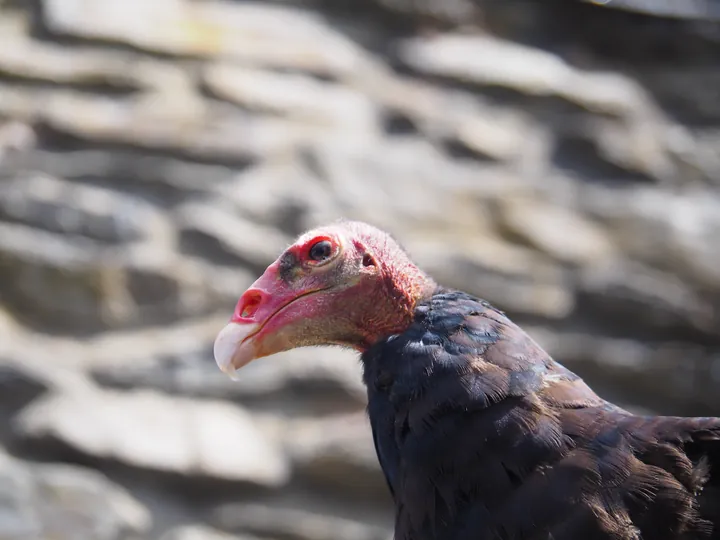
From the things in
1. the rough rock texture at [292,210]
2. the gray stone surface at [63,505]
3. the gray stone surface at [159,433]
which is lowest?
the gray stone surface at [63,505]

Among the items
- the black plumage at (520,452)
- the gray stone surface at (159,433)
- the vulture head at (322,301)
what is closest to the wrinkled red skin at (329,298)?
the vulture head at (322,301)

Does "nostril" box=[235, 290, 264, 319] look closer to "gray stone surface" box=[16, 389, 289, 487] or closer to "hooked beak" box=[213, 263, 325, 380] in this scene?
"hooked beak" box=[213, 263, 325, 380]

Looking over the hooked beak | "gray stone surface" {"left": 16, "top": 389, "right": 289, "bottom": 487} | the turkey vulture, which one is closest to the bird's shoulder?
the turkey vulture

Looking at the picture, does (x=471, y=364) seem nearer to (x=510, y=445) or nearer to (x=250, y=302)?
(x=510, y=445)

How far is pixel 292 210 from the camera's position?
1.92 meters

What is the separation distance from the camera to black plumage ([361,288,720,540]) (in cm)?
84

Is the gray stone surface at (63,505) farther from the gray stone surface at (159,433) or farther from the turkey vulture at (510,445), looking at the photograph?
the turkey vulture at (510,445)

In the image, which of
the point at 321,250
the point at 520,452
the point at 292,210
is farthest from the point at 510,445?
the point at 292,210

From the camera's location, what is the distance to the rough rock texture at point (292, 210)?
1.68 m

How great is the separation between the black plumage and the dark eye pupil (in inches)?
7.6

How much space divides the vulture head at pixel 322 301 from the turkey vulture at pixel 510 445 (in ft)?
0.10

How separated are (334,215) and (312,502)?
2.17ft

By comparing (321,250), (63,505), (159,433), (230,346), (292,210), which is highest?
(321,250)

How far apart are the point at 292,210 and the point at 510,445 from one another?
3.73ft
